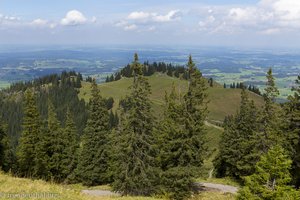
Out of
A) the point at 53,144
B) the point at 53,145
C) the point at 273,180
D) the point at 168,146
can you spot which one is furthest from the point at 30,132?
the point at 273,180

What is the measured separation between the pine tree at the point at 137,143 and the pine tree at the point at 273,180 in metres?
12.3

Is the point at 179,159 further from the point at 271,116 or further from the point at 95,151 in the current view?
the point at 95,151

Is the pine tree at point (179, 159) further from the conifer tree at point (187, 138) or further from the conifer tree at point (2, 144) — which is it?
the conifer tree at point (2, 144)

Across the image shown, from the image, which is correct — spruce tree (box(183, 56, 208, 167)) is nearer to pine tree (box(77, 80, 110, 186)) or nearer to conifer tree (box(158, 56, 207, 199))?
conifer tree (box(158, 56, 207, 199))

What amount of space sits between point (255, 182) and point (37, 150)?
3709cm

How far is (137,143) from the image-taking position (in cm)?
3434


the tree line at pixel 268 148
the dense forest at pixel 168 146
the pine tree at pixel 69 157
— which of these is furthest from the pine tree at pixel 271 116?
the pine tree at pixel 69 157

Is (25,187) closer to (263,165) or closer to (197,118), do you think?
(263,165)

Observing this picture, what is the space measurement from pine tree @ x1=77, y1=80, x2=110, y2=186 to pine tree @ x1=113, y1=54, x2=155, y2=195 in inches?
445

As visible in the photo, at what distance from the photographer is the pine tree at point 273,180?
22.9 m

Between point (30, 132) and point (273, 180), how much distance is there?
125 feet

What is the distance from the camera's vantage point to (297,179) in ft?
114

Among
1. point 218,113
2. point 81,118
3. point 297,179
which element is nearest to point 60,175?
point 297,179

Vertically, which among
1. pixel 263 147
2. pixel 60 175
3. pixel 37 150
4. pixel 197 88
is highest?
pixel 197 88
